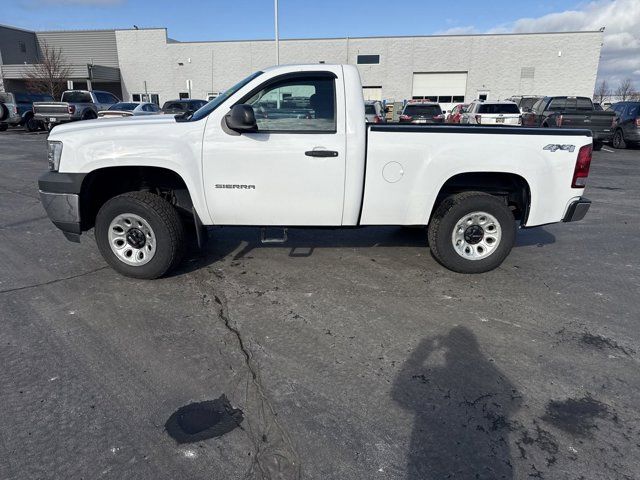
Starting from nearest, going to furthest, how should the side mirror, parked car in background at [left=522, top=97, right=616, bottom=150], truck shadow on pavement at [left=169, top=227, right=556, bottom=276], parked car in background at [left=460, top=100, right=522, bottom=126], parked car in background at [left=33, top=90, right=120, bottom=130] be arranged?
the side mirror < truck shadow on pavement at [left=169, top=227, right=556, bottom=276] < parked car in background at [left=522, top=97, right=616, bottom=150] < parked car in background at [left=460, top=100, right=522, bottom=126] < parked car in background at [left=33, top=90, right=120, bottom=130]

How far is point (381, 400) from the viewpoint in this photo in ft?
8.98

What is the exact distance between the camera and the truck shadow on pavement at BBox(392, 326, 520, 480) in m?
2.25

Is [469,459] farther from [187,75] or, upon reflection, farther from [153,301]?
[187,75]

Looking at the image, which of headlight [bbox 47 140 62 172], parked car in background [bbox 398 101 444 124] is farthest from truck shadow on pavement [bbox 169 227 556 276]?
parked car in background [bbox 398 101 444 124]

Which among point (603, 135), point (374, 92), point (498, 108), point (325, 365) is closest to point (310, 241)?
point (325, 365)

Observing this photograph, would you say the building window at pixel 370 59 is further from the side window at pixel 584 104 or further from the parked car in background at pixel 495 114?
the side window at pixel 584 104

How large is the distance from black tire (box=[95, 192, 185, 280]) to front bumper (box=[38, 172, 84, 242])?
0.72ft

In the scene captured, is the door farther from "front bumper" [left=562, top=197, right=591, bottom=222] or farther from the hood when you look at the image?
"front bumper" [left=562, top=197, right=591, bottom=222]

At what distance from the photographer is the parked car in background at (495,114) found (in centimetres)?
1812

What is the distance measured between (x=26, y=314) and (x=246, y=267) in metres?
2.09

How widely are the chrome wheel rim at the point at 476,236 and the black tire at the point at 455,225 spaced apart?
0.10 ft

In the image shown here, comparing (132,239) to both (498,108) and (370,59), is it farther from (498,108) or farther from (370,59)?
(370,59)

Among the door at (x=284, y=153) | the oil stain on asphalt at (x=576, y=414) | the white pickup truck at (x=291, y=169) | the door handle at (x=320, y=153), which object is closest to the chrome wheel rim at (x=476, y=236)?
the white pickup truck at (x=291, y=169)

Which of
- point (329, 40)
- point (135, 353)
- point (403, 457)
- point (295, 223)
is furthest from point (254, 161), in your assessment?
point (329, 40)
